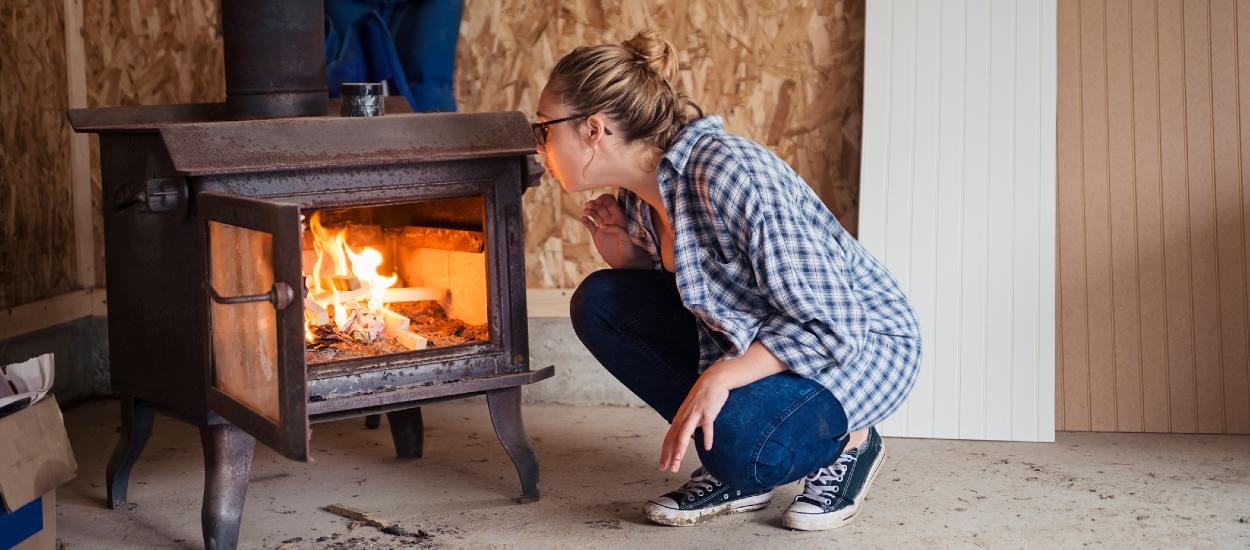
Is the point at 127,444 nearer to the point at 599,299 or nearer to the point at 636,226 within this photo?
the point at 599,299

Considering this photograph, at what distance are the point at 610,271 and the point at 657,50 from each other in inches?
21.2

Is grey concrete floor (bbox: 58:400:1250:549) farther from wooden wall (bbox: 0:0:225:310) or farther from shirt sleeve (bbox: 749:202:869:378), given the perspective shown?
wooden wall (bbox: 0:0:225:310)

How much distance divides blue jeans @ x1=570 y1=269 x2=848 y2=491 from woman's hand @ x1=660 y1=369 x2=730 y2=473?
7 centimetres

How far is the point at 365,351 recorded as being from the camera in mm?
2537

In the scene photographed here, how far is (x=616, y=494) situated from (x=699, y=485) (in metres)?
0.26

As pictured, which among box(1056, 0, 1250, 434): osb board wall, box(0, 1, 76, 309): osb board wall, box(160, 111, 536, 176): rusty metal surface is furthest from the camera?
box(0, 1, 76, 309): osb board wall

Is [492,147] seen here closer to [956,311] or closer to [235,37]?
[235,37]

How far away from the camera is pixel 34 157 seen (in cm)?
345

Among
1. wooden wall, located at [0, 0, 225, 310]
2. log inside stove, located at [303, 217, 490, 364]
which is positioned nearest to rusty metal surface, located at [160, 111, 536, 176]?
log inside stove, located at [303, 217, 490, 364]

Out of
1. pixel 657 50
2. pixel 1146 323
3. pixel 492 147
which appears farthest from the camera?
pixel 1146 323

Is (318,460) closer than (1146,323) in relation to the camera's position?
Yes

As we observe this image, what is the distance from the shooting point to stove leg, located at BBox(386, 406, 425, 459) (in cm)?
299

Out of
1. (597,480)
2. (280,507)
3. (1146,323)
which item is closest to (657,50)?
(597,480)

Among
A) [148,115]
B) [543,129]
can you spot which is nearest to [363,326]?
[543,129]
